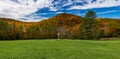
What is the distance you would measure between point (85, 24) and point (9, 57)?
8531 centimetres

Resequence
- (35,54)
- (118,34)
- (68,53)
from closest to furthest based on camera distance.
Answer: (35,54) < (68,53) < (118,34)

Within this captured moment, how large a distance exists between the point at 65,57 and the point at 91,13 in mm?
84057

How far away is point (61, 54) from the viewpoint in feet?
71.8

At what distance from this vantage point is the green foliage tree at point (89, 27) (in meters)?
102

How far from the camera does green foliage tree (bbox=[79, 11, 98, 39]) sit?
102m

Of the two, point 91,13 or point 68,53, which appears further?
point 91,13

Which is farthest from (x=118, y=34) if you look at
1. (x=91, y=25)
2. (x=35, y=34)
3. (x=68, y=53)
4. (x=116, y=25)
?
(x=68, y=53)

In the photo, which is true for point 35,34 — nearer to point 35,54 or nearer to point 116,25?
point 116,25

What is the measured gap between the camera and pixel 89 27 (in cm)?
10375

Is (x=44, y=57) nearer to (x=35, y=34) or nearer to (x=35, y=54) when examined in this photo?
(x=35, y=54)

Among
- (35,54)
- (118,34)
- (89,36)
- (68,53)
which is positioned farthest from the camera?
(118,34)

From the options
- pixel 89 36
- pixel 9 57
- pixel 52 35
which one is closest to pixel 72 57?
pixel 9 57

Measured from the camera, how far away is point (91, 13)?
103312 millimetres

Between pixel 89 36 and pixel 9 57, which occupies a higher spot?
pixel 9 57
